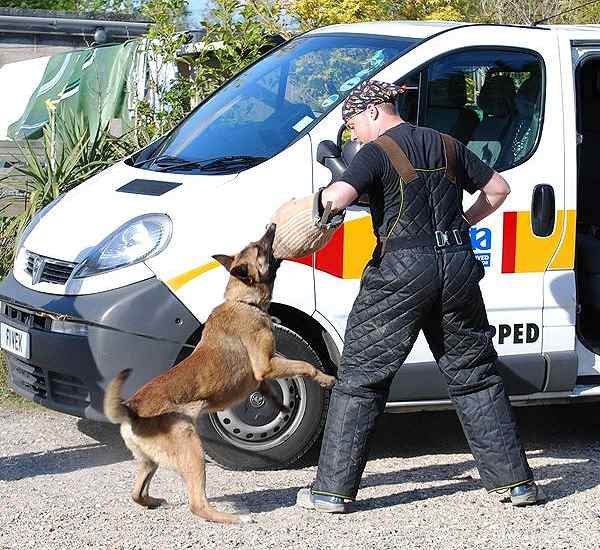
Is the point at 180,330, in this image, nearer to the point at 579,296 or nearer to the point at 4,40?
the point at 579,296

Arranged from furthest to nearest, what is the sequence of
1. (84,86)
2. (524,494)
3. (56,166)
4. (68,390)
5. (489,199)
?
(84,86), (56,166), (68,390), (524,494), (489,199)

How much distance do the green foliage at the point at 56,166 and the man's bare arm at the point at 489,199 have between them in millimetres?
4122

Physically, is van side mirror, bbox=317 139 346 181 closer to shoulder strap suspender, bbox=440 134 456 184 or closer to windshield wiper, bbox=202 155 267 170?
windshield wiper, bbox=202 155 267 170

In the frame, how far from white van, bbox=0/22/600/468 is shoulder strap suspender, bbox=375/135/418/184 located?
40cm

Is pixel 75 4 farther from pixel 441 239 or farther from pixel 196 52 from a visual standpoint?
pixel 441 239

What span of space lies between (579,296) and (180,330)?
2.25 metres

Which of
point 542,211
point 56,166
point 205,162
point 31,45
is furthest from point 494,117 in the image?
point 31,45

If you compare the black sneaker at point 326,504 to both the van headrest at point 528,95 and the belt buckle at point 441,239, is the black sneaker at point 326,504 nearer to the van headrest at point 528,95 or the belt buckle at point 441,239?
the belt buckle at point 441,239

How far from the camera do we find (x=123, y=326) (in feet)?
17.0

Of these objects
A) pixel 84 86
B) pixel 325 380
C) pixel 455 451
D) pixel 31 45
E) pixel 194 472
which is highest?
pixel 31 45

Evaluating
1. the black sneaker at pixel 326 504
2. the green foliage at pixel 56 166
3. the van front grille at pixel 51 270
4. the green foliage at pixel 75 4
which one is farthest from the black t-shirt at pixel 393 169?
the green foliage at pixel 75 4

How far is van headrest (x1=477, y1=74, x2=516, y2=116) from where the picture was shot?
5.76 meters

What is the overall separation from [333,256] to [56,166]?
381 centimetres

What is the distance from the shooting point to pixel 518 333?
561 centimetres
